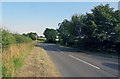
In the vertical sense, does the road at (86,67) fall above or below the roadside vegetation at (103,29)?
below

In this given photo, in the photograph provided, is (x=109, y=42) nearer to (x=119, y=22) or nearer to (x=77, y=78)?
(x=119, y=22)

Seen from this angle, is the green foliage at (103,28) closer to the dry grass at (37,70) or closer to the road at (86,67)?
the road at (86,67)

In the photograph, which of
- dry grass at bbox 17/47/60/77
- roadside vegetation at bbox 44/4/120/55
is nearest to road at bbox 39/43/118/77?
dry grass at bbox 17/47/60/77

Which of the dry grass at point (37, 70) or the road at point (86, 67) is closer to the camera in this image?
the dry grass at point (37, 70)

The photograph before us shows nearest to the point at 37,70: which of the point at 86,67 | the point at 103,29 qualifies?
the point at 86,67

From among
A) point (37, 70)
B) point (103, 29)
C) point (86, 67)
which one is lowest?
point (86, 67)

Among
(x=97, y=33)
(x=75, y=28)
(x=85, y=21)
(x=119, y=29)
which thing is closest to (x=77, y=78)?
(x=119, y=29)

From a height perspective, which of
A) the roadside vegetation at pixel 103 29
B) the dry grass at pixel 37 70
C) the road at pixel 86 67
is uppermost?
the roadside vegetation at pixel 103 29

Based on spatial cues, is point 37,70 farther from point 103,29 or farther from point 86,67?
point 103,29

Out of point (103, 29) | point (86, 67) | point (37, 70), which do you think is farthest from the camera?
point (103, 29)

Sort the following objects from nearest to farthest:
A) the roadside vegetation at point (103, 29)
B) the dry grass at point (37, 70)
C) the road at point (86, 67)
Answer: the dry grass at point (37, 70)
the road at point (86, 67)
the roadside vegetation at point (103, 29)

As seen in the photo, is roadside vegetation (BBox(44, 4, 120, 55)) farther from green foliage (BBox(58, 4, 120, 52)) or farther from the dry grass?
the dry grass

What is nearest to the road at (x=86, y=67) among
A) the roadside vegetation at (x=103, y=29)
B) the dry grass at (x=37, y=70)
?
the dry grass at (x=37, y=70)

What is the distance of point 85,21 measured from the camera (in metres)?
→ 50.6
